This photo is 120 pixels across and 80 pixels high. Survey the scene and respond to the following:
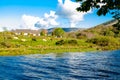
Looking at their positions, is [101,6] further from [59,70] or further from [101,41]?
[101,41]

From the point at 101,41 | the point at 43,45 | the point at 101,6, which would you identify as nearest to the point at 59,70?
the point at 101,6

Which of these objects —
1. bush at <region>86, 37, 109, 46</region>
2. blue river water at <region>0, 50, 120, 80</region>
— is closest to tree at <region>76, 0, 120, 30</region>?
blue river water at <region>0, 50, 120, 80</region>

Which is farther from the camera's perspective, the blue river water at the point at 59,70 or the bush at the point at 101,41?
the bush at the point at 101,41

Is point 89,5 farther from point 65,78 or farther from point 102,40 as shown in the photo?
point 102,40

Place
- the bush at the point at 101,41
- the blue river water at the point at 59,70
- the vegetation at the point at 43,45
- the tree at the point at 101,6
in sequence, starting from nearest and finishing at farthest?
1. the tree at the point at 101,6
2. the blue river water at the point at 59,70
3. the vegetation at the point at 43,45
4. the bush at the point at 101,41

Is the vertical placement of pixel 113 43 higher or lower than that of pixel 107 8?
lower

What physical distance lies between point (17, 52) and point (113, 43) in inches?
3000

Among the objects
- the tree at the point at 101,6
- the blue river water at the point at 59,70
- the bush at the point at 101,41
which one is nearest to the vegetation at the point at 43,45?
the bush at the point at 101,41

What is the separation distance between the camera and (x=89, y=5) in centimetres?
1786

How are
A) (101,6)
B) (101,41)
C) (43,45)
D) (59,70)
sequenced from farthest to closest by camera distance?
(101,41)
(43,45)
(59,70)
(101,6)

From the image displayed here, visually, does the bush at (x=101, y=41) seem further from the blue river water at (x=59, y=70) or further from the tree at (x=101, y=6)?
the tree at (x=101, y=6)

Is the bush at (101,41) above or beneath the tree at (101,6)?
beneath

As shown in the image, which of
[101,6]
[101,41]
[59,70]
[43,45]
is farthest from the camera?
[101,41]

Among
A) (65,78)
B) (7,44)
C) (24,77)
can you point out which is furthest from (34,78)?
(7,44)
